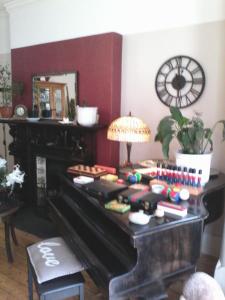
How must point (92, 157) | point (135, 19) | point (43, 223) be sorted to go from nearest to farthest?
point (135, 19)
point (92, 157)
point (43, 223)

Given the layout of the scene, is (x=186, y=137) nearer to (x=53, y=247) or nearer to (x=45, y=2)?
(x=53, y=247)

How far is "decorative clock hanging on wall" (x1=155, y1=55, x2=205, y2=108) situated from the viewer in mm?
2658

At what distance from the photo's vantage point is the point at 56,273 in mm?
1638

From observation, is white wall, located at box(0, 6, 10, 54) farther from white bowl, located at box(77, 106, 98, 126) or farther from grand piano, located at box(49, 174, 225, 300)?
grand piano, located at box(49, 174, 225, 300)

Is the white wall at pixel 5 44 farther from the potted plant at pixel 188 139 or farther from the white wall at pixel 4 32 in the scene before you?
the potted plant at pixel 188 139

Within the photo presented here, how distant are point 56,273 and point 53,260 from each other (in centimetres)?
12

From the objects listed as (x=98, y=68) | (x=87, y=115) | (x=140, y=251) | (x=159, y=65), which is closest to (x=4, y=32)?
(x=98, y=68)

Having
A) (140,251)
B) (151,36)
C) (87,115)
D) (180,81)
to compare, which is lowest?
(140,251)

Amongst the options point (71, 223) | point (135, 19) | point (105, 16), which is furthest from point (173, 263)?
point (105, 16)

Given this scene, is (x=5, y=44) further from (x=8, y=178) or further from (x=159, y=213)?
(x=159, y=213)

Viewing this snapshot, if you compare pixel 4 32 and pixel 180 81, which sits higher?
pixel 4 32

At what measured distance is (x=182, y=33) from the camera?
270 centimetres

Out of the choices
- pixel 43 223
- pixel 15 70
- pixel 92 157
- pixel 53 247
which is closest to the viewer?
pixel 53 247

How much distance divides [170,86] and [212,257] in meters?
1.77
